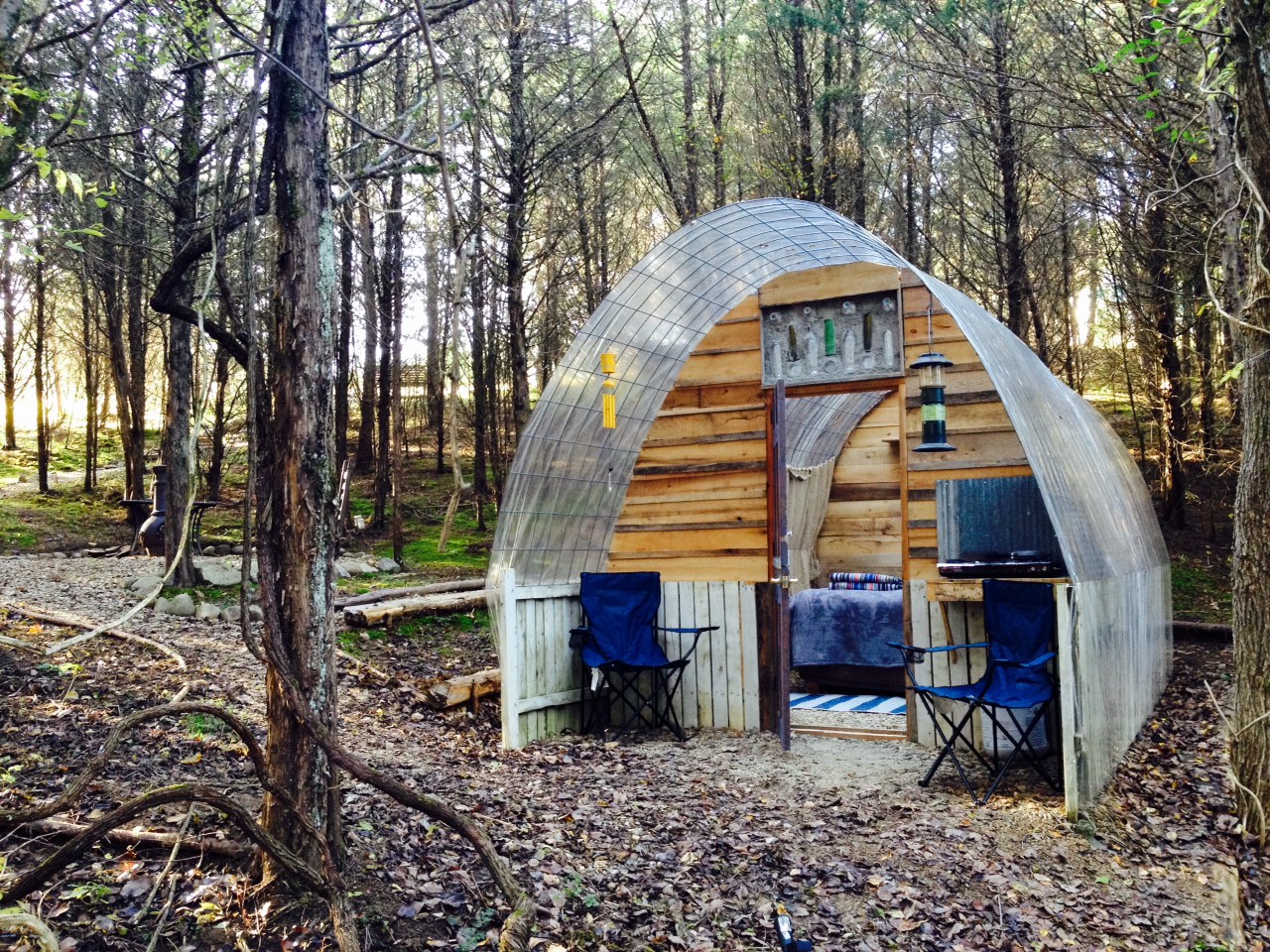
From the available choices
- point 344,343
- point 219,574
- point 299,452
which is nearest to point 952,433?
point 299,452

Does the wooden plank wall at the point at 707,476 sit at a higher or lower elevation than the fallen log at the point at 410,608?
higher

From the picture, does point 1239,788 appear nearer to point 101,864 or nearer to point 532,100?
point 101,864

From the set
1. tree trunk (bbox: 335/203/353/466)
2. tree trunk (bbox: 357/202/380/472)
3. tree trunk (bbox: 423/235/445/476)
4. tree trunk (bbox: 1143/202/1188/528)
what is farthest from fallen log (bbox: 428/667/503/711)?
tree trunk (bbox: 423/235/445/476)

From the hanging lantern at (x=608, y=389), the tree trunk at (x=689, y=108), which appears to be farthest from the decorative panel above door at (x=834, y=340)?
the tree trunk at (x=689, y=108)

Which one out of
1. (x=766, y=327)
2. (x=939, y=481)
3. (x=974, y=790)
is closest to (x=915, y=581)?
(x=939, y=481)

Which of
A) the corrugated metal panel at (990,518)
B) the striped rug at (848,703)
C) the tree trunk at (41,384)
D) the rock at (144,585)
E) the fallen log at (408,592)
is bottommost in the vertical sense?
the striped rug at (848,703)

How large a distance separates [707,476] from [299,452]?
4.19m

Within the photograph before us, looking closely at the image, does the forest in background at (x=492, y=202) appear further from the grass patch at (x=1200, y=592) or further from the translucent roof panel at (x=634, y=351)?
the grass patch at (x=1200, y=592)

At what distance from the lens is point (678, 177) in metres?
14.6

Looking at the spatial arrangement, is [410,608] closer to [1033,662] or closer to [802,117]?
[1033,662]

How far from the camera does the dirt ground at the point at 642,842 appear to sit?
9.95 ft

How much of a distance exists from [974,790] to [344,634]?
183 inches

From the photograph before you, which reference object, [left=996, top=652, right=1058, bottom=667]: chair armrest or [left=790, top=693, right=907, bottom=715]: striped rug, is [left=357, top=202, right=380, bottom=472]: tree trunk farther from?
[left=996, top=652, right=1058, bottom=667]: chair armrest

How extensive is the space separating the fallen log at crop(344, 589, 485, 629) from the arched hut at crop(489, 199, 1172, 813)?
175 centimetres
